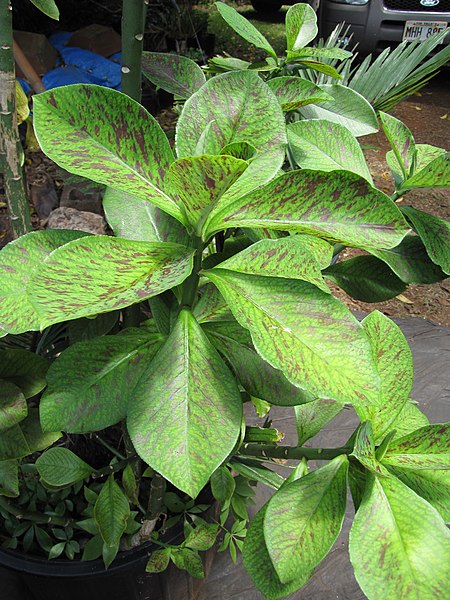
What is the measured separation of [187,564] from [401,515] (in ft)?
1.64

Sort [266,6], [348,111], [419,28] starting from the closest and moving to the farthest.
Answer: [348,111]
[419,28]
[266,6]

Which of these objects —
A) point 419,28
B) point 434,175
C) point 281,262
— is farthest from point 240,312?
point 419,28

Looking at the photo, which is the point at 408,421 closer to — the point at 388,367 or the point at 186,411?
the point at 388,367

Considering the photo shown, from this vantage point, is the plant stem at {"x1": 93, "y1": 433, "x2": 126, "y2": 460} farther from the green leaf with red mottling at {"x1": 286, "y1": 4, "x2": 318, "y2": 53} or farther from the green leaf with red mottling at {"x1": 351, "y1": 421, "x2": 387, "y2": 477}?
the green leaf with red mottling at {"x1": 286, "y1": 4, "x2": 318, "y2": 53}

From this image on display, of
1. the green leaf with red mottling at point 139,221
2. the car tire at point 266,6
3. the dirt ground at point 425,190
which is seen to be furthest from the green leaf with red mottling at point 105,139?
the car tire at point 266,6

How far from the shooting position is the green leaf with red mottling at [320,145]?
660 mm

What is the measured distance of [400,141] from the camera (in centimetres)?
74

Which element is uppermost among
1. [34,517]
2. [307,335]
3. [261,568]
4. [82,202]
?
[307,335]

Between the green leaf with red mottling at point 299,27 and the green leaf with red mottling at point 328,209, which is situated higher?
the green leaf with red mottling at point 299,27

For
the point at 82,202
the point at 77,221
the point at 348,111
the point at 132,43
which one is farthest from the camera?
the point at 82,202

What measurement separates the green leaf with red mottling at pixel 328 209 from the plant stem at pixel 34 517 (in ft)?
2.37

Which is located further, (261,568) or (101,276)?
(261,568)

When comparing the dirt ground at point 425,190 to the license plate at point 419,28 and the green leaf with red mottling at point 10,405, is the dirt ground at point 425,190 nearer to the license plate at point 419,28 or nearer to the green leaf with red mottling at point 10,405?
the license plate at point 419,28

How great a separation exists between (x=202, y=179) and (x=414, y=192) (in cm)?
312
